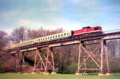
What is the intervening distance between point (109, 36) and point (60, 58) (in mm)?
18330

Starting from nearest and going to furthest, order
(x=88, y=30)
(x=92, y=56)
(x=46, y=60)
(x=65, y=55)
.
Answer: (x=88, y=30) < (x=92, y=56) < (x=46, y=60) < (x=65, y=55)

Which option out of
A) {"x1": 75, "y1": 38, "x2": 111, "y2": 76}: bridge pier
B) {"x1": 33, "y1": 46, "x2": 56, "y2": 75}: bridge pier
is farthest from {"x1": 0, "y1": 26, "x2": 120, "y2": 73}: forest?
{"x1": 75, "y1": 38, "x2": 111, "y2": 76}: bridge pier

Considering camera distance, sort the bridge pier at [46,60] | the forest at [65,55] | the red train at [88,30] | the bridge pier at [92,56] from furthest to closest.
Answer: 1. the forest at [65,55]
2. the bridge pier at [46,60]
3. the red train at [88,30]
4. the bridge pier at [92,56]

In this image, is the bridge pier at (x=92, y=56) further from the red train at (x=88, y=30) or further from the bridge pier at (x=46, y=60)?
the bridge pier at (x=46, y=60)

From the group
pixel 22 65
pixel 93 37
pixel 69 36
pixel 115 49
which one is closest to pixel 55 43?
pixel 69 36

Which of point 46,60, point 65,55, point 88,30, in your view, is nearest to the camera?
point 88,30

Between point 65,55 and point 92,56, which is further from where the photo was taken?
point 65,55

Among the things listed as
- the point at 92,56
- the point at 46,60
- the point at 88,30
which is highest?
the point at 88,30

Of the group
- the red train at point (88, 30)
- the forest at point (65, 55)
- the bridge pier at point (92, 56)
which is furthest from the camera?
the forest at point (65, 55)

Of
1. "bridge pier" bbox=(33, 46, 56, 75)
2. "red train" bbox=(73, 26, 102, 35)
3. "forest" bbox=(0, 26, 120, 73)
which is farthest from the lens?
"forest" bbox=(0, 26, 120, 73)

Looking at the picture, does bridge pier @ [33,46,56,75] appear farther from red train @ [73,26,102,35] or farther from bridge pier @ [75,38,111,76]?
red train @ [73,26,102,35]

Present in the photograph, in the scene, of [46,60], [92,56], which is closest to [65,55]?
[46,60]

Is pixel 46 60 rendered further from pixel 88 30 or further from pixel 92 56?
pixel 88 30

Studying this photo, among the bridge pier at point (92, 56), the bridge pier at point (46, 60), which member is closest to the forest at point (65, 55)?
the bridge pier at point (46, 60)
